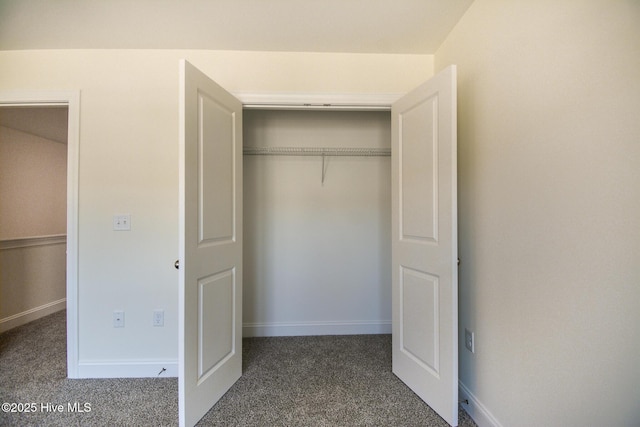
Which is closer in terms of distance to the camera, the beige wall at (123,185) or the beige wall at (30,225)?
the beige wall at (123,185)

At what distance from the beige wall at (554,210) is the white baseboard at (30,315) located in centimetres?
432

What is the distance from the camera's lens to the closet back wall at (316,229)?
8.95 feet

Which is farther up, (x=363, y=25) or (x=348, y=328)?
(x=363, y=25)

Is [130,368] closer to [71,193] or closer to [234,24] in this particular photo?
[71,193]

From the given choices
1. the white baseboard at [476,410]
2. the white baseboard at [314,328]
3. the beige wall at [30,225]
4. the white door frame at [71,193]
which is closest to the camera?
the white baseboard at [476,410]

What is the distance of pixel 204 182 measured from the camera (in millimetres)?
1589

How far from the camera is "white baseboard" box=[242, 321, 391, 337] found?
8.84 ft

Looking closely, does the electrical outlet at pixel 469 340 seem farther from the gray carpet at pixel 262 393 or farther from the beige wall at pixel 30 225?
the beige wall at pixel 30 225

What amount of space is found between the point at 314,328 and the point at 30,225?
360 cm

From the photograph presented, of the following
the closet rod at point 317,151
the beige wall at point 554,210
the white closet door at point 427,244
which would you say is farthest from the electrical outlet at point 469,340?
the closet rod at point 317,151

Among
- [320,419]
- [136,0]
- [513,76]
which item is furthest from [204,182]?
[513,76]

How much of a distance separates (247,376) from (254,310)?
781mm

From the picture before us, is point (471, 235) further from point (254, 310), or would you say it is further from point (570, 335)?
point (254, 310)

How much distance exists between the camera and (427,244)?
166 centimetres
